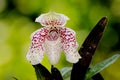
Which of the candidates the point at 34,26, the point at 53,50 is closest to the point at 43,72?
the point at 53,50

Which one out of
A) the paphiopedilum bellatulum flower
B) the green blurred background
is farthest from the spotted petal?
the green blurred background

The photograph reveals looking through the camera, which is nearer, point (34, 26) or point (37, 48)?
point (37, 48)

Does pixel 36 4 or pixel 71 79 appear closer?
pixel 71 79

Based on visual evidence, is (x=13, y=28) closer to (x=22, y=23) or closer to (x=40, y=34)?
(x=22, y=23)

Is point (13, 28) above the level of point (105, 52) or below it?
above

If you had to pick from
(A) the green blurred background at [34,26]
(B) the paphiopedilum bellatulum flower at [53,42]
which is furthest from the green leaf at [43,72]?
(A) the green blurred background at [34,26]

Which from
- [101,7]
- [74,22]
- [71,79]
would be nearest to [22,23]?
[74,22]

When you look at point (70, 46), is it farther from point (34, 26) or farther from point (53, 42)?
point (34, 26)
